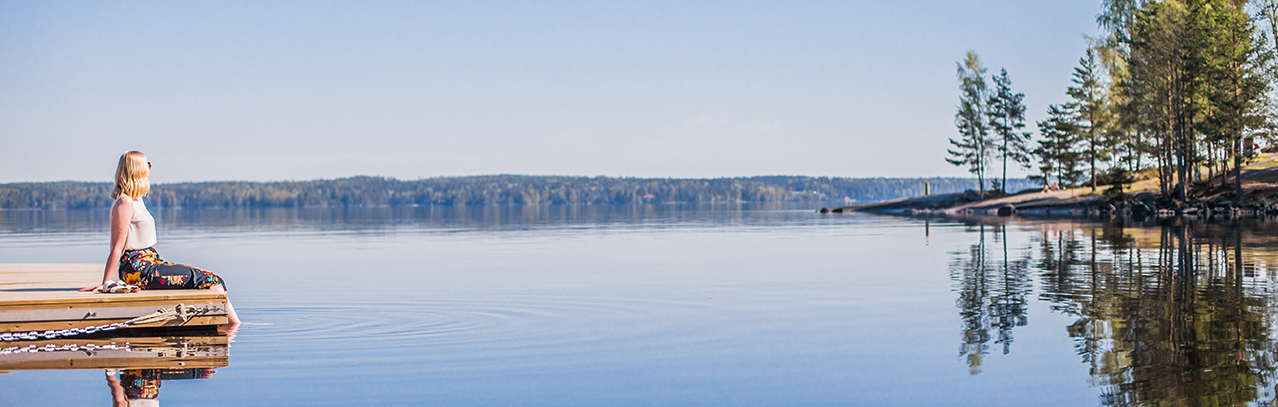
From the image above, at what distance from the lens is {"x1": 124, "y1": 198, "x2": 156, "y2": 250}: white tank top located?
38.2ft

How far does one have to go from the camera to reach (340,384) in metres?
9.20

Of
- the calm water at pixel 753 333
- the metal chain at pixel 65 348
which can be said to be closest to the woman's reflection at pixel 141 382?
the calm water at pixel 753 333

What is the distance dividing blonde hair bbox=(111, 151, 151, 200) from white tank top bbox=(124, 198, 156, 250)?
204 mm

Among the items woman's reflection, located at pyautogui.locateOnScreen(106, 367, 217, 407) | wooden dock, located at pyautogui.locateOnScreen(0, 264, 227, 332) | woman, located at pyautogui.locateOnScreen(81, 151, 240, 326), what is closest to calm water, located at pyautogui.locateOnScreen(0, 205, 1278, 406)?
woman's reflection, located at pyautogui.locateOnScreen(106, 367, 217, 407)

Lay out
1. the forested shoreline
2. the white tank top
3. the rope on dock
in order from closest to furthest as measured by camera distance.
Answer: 1. the rope on dock
2. the white tank top
3. the forested shoreline

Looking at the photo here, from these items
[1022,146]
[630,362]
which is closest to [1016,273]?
[630,362]

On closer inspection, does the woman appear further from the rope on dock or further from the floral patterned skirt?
the rope on dock

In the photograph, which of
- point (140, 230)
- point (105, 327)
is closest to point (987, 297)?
point (140, 230)

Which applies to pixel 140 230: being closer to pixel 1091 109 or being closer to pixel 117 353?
pixel 117 353

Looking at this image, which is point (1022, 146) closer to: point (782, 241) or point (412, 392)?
point (782, 241)

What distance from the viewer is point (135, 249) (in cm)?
1198

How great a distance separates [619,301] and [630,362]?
221 inches

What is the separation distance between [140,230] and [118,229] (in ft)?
1.23

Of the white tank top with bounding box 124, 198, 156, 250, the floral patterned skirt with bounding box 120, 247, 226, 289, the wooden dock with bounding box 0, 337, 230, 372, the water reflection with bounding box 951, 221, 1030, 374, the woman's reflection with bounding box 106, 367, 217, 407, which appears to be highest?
the white tank top with bounding box 124, 198, 156, 250
